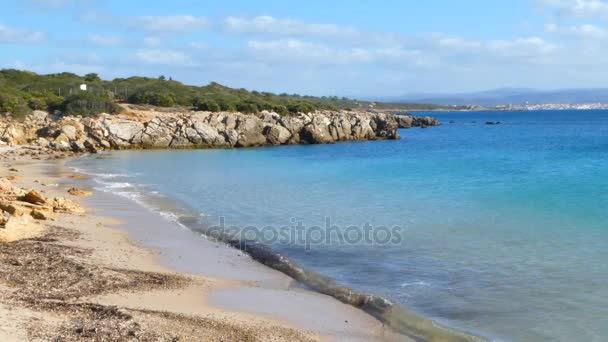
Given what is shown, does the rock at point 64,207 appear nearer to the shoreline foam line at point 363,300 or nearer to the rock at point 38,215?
the rock at point 38,215

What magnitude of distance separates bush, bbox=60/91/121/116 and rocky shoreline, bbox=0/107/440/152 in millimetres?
1296

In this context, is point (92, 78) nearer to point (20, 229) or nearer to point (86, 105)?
point (86, 105)

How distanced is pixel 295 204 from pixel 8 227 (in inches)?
407

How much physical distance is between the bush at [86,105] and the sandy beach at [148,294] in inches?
1568

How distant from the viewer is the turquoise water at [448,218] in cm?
1009

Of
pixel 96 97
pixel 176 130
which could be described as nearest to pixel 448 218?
pixel 176 130

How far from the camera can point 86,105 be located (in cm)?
5369

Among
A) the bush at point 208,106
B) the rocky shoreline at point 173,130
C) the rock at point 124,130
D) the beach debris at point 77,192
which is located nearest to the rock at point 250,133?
the rocky shoreline at point 173,130

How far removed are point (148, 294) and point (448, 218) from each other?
10585 millimetres

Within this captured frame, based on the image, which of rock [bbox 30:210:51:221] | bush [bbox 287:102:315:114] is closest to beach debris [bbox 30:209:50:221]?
rock [bbox 30:210:51:221]

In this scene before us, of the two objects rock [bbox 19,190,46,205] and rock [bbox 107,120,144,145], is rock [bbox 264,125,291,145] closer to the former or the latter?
rock [bbox 107,120,144,145]

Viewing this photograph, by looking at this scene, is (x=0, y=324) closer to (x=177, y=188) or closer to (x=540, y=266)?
(x=540, y=266)

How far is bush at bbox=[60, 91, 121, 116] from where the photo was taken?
173ft

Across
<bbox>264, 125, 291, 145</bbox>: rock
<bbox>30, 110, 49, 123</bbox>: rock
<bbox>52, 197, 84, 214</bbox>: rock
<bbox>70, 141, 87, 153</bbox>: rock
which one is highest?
<bbox>30, 110, 49, 123</bbox>: rock
